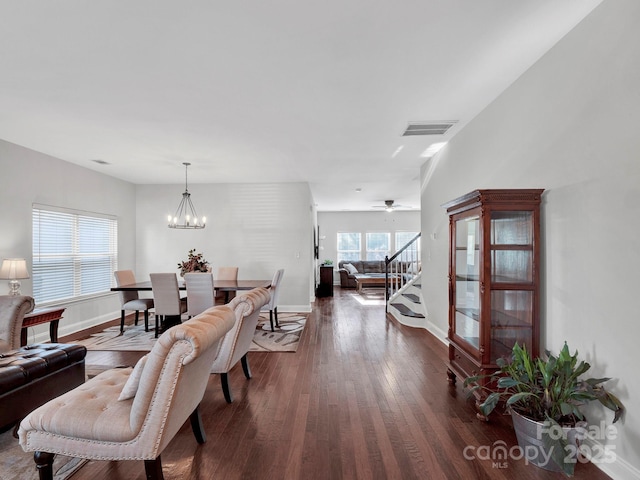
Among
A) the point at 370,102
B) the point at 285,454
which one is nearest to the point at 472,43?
the point at 370,102

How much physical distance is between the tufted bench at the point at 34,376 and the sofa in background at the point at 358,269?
342 inches

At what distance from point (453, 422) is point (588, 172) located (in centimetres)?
197

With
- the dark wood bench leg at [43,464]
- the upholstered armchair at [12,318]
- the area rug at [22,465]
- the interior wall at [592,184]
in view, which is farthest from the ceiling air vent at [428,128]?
the upholstered armchair at [12,318]

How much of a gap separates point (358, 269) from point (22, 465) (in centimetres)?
1000

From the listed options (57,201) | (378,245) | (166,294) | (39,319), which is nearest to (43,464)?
(39,319)

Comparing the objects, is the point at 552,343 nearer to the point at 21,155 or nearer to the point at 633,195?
the point at 633,195

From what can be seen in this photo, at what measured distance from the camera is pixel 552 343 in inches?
94.9

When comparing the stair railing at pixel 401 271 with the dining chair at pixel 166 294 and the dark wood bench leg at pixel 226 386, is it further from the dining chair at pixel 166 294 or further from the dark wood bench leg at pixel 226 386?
the dark wood bench leg at pixel 226 386

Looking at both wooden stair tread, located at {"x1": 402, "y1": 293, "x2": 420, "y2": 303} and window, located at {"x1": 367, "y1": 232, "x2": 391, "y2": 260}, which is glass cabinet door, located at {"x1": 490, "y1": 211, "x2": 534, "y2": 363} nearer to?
wooden stair tread, located at {"x1": 402, "y1": 293, "x2": 420, "y2": 303}

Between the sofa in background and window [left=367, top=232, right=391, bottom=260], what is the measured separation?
1.49 ft

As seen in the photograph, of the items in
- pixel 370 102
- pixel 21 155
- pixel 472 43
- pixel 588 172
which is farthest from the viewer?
pixel 21 155

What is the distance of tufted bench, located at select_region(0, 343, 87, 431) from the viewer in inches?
88.0

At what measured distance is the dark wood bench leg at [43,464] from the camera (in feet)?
5.49

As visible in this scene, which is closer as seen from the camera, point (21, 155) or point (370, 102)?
point (370, 102)
